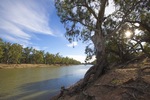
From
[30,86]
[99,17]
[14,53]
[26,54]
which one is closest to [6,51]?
[14,53]

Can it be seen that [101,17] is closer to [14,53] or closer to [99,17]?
[99,17]

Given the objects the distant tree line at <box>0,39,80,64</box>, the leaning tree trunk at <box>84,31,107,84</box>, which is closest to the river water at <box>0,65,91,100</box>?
the leaning tree trunk at <box>84,31,107,84</box>

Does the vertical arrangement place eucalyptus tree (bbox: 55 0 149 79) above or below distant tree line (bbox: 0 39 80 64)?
below

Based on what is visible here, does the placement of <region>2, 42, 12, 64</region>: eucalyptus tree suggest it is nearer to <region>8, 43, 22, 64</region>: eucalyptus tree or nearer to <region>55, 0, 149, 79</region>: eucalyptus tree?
<region>8, 43, 22, 64</region>: eucalyptus tree

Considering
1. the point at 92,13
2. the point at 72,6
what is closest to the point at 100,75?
the point at 92,13

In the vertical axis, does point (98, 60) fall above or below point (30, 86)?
above

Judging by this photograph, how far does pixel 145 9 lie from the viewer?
14055mm

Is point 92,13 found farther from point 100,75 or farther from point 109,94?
point 109,94

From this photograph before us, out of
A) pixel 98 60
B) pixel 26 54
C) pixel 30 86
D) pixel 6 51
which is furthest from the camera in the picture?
pixel 26 54

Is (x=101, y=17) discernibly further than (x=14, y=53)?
No

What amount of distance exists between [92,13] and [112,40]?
6.89 m

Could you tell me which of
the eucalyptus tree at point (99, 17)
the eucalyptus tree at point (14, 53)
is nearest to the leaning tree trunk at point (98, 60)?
the eucalyptus tree at point (99, 17)

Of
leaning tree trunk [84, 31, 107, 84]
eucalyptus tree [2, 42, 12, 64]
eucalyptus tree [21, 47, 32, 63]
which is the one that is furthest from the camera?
eucalyptus tree [21, 47, 32, 63]

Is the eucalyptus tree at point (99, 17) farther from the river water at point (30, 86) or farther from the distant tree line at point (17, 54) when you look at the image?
the distant tree line at point (17, 54)
